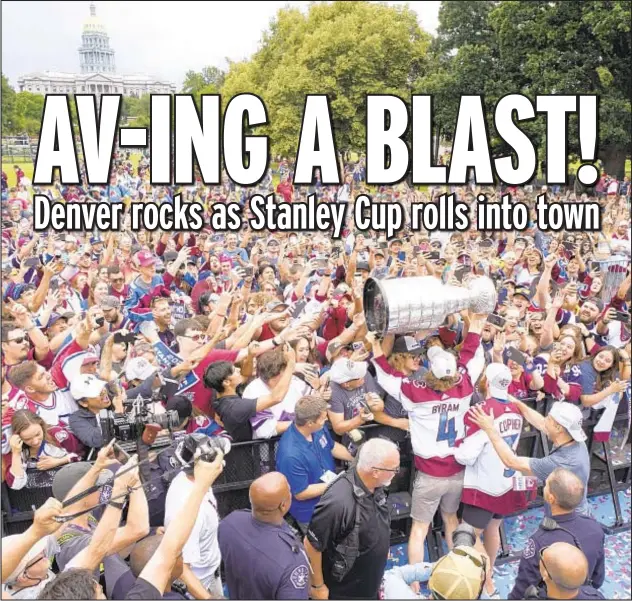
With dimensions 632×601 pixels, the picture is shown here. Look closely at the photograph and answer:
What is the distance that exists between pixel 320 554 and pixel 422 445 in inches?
42.2

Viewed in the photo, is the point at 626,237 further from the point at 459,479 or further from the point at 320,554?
the point at 320,554

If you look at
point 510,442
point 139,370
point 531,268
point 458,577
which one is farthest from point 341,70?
point 458,577

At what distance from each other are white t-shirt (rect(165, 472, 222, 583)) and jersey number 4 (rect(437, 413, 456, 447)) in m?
1.47

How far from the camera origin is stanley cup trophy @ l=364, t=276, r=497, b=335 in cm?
371

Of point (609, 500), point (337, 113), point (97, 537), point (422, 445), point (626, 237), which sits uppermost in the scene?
point (337, 113)

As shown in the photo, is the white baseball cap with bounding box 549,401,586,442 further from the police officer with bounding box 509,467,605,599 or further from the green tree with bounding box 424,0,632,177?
the green tree with bounding box 424,0,632,177

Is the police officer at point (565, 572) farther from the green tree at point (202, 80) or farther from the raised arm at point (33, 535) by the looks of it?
the green tree at point (202, 80)

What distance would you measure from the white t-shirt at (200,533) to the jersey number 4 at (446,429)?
147 centimetres

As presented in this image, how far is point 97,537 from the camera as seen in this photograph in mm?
2115

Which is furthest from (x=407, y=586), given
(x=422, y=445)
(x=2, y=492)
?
(x=2, y=492)

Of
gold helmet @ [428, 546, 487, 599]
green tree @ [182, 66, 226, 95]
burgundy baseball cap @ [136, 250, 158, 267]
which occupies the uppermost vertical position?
green tree @ [182, 66, 226, 95]

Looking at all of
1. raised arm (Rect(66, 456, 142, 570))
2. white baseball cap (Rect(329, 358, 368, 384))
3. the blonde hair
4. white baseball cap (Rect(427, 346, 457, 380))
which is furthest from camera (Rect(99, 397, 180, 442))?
the blonde hair

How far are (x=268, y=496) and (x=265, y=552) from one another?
0.23 m

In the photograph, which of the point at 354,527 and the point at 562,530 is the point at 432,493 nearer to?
the point at 562,530
